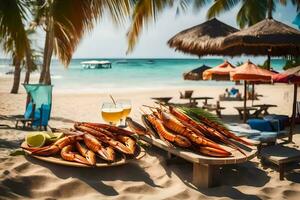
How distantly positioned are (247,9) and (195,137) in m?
15.6

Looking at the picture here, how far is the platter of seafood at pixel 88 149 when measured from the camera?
3994mm

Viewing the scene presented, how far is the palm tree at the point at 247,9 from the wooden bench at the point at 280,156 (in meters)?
11.8

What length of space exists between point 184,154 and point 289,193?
53.3 inches

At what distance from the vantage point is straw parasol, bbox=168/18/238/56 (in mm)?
12039

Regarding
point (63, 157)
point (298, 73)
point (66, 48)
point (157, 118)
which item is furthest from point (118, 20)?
point (298, 73)

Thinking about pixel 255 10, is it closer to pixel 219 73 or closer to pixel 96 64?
pixel 219 73

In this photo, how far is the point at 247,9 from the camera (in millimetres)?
17844

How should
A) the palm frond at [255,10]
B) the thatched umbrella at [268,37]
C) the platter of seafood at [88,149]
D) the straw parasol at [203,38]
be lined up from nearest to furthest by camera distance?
the platter of seafood at [88,149], the thatched umbrella at [268,37], the straw parasol at [203,38], the palm frond at [255,10]

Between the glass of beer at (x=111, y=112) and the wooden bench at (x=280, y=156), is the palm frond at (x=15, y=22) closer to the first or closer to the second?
the glass of beer at (x=111, y=112)

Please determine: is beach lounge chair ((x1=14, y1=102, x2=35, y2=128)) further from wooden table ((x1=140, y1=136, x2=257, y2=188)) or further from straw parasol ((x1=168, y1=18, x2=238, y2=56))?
straw parasol ((x1=168, y1=18, x2=238, y2=56))

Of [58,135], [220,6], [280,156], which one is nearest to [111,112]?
[58,135]

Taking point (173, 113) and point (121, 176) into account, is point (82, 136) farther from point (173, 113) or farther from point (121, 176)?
point (173, 113)

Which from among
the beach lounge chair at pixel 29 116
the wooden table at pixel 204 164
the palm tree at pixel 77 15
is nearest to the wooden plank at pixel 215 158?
the wooden table at pixel 204 164

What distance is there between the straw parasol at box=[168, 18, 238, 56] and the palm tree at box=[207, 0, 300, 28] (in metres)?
2.89
